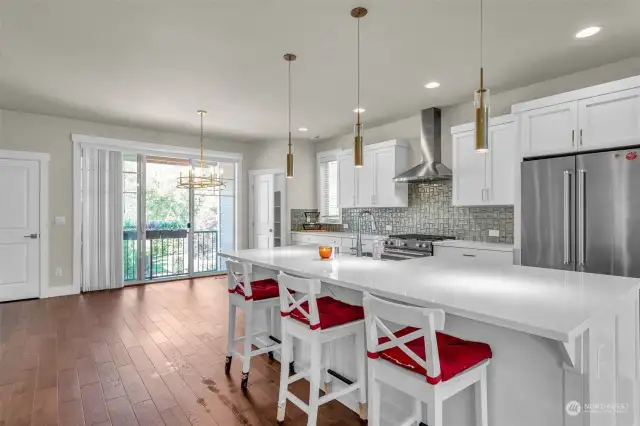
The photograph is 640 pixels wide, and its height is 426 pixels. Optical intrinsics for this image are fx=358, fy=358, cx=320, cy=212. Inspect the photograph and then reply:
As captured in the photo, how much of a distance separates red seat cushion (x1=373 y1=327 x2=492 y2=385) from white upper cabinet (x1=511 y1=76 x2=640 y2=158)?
243 centimetres

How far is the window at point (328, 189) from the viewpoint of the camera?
685 centimetres

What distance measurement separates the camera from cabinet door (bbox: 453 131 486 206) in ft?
13.8

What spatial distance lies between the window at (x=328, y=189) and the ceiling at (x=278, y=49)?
222cm

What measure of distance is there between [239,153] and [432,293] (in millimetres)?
6040

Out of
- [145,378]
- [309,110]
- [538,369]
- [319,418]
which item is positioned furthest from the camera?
[309,110]

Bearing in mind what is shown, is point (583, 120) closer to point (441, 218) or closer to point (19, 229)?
point (441, 218)

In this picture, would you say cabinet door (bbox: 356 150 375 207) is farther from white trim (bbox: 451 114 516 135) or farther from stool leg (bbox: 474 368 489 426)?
stool leg (bbox: 474 368 489 426)

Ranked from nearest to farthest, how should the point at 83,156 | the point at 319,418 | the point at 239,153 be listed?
the point at 319,418 < the point at 83,156 < the point at 239,153

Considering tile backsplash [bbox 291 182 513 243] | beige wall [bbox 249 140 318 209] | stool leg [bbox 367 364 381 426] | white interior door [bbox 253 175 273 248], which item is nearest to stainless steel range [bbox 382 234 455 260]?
tile backsplash [bbox 291 182 513 243]

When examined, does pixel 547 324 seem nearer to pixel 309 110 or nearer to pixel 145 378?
pixel 145 378

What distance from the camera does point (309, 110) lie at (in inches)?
196

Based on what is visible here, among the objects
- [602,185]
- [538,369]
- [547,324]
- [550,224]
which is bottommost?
[538,369]

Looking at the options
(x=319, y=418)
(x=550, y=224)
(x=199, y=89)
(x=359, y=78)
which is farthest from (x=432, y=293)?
(x=199, y=89)

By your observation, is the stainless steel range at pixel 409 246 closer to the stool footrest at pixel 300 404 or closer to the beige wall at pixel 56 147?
the stool footrest at pixel 300 404
